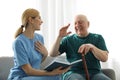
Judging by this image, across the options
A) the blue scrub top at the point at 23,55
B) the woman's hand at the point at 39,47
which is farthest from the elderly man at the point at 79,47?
the blue scrub top at the point at 23,55

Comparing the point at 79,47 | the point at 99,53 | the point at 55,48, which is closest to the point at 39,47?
the point at 55,48

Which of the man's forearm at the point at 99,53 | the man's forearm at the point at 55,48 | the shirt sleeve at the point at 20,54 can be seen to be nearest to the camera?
the shirt sleeve at the point at 20,54

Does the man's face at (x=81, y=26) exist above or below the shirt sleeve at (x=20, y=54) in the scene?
A: above

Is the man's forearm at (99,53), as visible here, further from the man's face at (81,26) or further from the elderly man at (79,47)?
the man's face at (81,26)

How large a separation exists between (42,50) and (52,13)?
36.9 inches

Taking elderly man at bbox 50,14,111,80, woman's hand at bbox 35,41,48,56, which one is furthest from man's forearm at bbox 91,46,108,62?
woman's hand at bbox 35,41,48,56

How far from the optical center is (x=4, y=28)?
317 cm

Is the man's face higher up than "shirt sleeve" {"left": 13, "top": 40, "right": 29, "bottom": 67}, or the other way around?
the man's face

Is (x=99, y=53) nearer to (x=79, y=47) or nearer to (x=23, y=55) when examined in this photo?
(x=79, y=47)

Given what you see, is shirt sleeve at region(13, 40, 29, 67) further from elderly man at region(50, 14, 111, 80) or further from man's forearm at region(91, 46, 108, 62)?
man's forearm at region(91, 46, 108, 62)

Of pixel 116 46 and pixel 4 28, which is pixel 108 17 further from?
pixel 4 28

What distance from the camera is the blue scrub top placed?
2207 millimetres

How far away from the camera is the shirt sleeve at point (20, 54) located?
86.3 inches

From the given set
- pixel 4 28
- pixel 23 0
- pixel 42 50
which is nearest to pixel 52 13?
pixel 23 0
